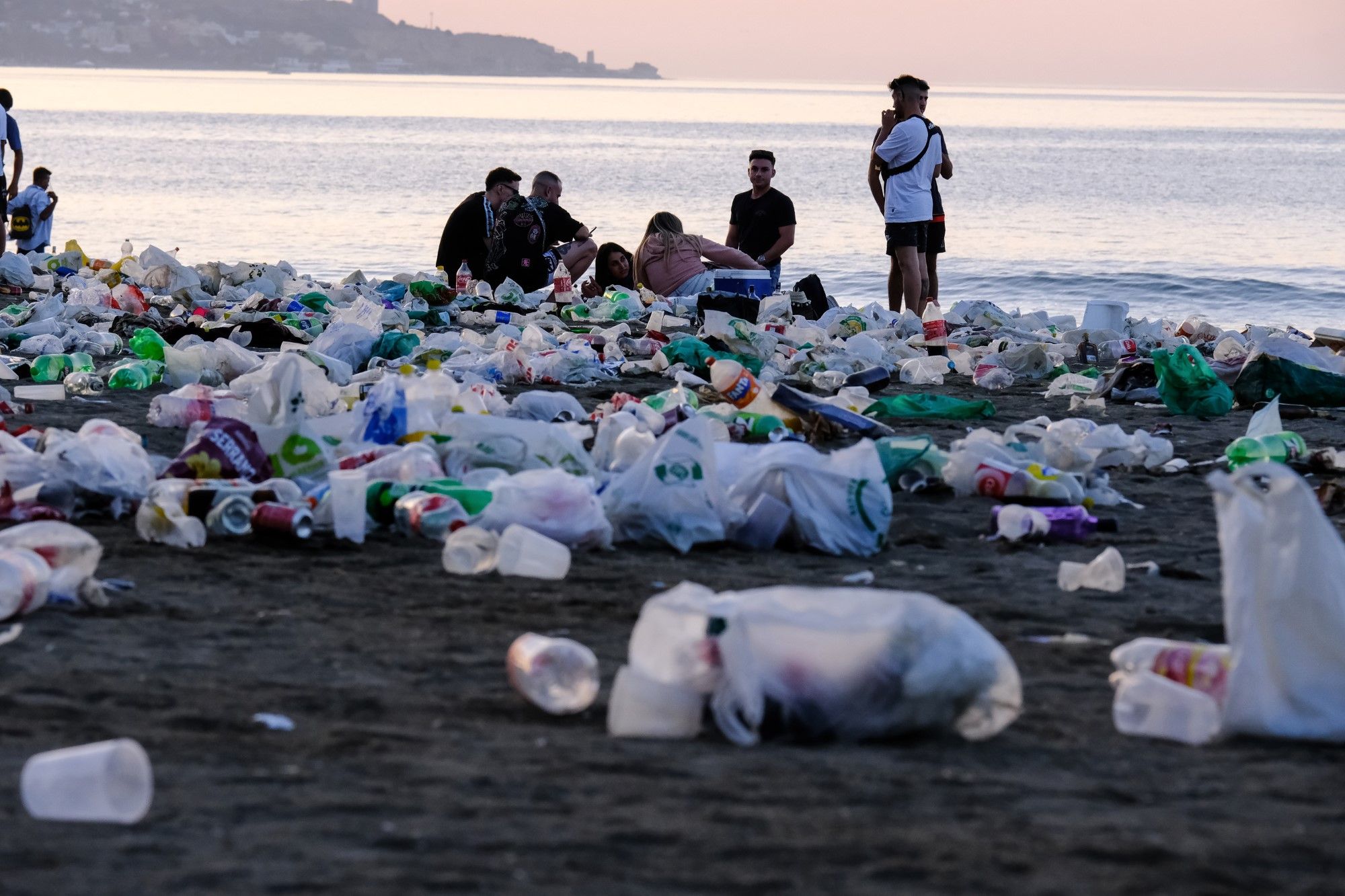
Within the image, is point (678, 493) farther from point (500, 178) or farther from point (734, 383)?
point (500, 178)

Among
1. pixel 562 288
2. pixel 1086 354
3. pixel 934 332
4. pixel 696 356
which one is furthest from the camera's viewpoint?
pixel 562 288

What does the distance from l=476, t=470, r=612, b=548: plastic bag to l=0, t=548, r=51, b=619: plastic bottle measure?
101 cm

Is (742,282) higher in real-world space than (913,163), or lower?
lower

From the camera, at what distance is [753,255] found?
10055mm

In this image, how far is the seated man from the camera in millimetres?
9531

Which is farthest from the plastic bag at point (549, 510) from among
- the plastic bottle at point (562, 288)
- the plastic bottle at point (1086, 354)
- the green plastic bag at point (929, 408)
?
the plastic bottle at point (562, 288)

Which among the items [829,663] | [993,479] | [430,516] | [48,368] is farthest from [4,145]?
[829,663]

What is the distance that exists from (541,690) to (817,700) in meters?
0.47

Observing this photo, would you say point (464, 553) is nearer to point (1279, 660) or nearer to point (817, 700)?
point (817, 700)

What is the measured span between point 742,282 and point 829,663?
6762mm

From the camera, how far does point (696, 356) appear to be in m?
6.81

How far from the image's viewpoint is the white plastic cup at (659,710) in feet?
7.65

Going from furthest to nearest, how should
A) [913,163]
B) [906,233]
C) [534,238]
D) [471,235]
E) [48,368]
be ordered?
[471,235], [534,238], [906,233], [913,163], [48,368]

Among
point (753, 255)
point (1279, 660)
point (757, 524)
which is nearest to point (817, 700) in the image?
point (1279, 660)
